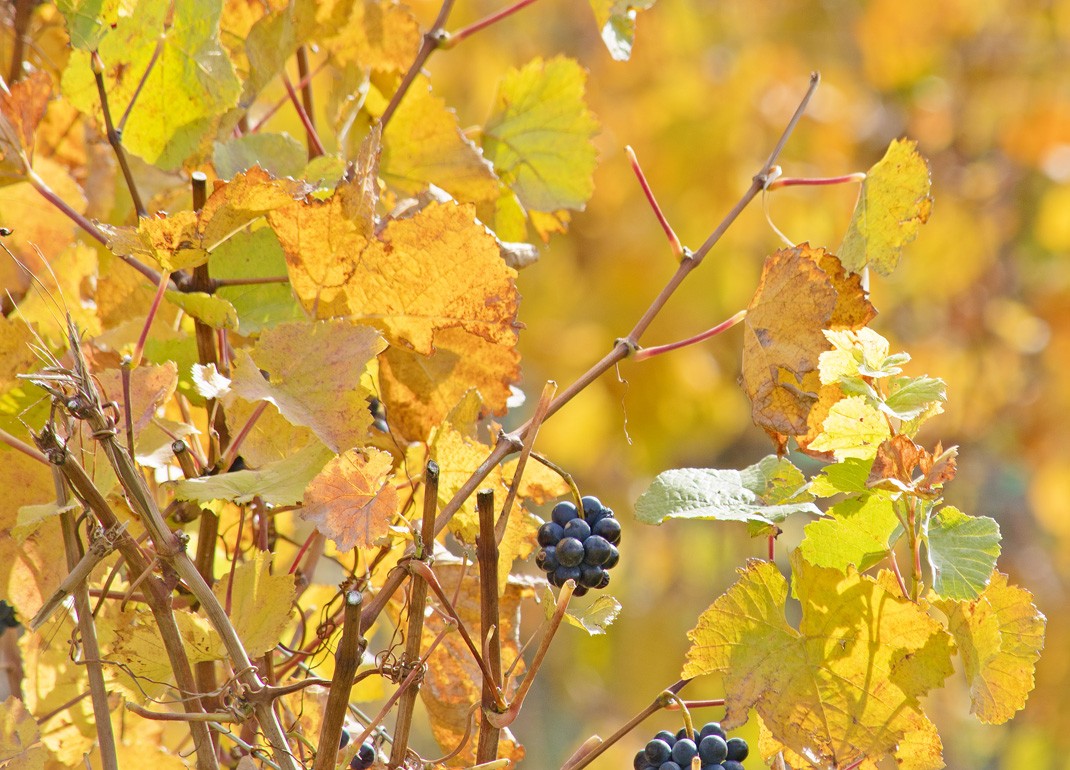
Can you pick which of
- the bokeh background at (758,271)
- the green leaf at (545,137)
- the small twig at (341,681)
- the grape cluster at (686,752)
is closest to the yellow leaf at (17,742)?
the small twig at (341,681)

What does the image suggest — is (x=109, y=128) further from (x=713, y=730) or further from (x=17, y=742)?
(x=713, y=730)

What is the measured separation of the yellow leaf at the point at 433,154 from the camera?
52cm

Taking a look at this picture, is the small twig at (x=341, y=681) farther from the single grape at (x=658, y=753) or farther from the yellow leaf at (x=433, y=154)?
the yellow leaf at (x=433, y=154)

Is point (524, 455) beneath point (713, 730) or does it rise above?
above

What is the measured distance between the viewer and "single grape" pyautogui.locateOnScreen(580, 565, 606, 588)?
1.43ft

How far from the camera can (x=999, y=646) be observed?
0.39 meters

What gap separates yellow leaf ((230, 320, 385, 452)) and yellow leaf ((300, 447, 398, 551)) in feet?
0.04

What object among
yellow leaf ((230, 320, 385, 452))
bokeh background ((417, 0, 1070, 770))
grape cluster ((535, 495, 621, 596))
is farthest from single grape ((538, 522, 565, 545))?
bokeh background ((417, 0, 1070, 770))

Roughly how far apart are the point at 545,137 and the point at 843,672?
312 millimetres

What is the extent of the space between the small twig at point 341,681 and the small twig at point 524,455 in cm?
6

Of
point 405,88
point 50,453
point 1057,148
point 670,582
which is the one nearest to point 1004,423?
point 1057,148

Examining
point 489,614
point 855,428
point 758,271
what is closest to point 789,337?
point 855,428

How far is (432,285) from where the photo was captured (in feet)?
1.34

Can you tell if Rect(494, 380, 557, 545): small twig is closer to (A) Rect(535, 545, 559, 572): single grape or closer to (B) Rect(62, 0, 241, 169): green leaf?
(A) Rect(535, 545, 559, 572): single grape
